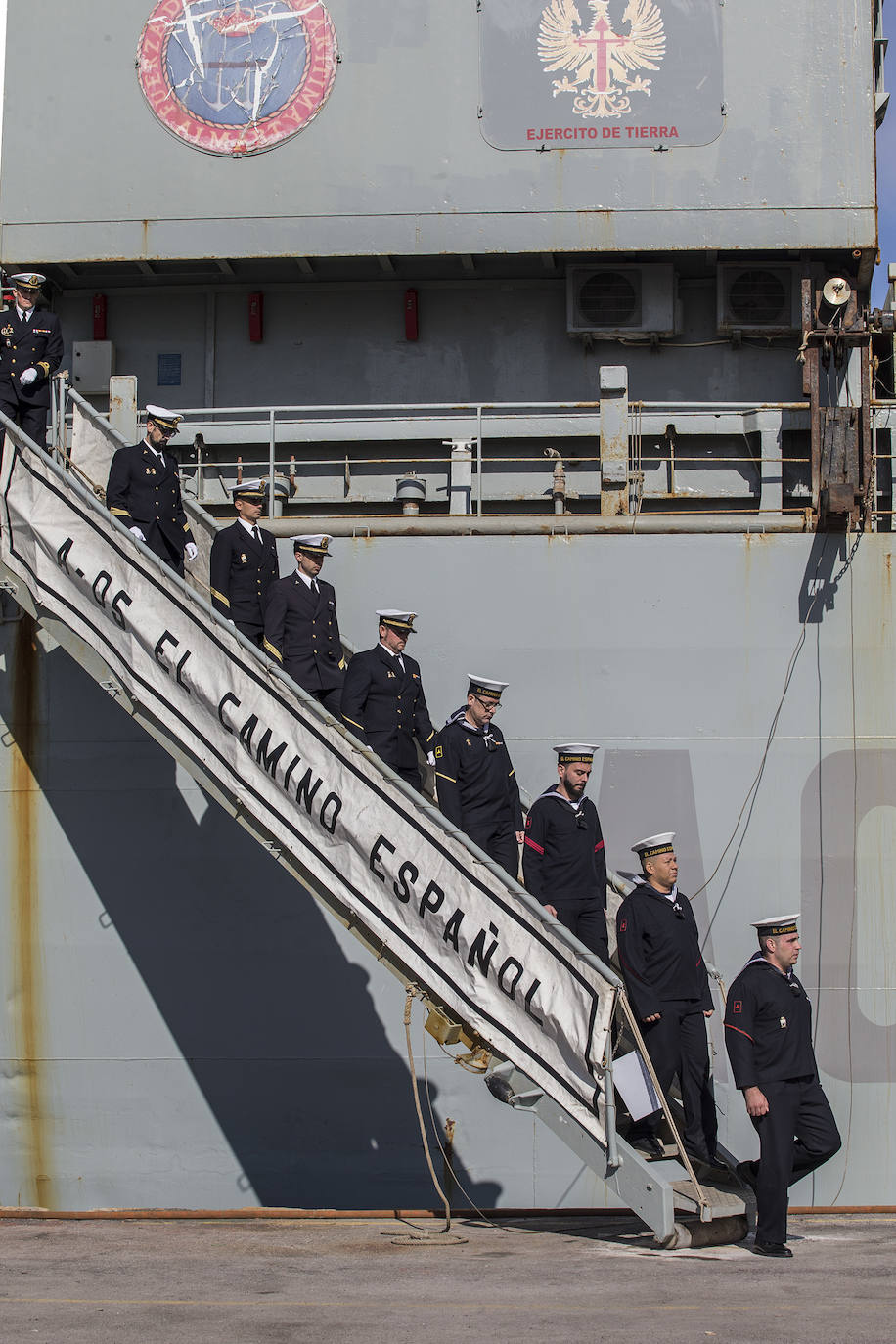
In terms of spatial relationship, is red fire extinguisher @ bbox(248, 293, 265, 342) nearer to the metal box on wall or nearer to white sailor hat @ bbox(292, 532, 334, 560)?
the metal box on wall

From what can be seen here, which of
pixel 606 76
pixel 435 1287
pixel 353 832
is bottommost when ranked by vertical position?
pixel 435 1287

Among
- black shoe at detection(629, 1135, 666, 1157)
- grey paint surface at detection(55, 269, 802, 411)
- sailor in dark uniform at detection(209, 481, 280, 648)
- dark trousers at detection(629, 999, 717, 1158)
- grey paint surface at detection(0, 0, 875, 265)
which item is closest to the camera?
black shoe at detection(629, 1135, 666, 1157)

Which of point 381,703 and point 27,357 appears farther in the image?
point 27,357

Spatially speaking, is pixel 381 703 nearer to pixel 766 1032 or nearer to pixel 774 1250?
pixel 766 1032

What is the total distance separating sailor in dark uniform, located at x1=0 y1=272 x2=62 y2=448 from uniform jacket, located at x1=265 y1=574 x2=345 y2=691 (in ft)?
6.22

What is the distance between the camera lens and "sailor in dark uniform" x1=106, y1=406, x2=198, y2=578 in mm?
7992

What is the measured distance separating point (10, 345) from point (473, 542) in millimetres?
2820

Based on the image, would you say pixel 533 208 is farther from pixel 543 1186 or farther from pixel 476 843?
pixel 543 1186

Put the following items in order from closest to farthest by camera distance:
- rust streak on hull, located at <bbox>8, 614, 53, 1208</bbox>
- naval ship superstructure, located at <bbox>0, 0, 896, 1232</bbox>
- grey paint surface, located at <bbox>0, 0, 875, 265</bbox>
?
naval ship superstructure, located at <bbox>0, 0, 896, 1232</bbox> → rust streak on hull, located at <bbox>8, 614, 53, 1208</bbox> → grey paint surface, located at <bbox>0, 0, 875, 265</bbox>

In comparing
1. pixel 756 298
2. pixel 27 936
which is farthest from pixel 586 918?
pixel 756 298

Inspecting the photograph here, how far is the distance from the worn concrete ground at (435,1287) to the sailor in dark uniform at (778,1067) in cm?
41

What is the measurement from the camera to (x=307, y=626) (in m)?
7.69

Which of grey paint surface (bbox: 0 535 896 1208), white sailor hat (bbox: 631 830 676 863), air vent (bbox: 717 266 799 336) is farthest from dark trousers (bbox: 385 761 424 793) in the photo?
air vent (bbox: 717 266 799 336)

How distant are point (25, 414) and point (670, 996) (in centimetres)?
478
